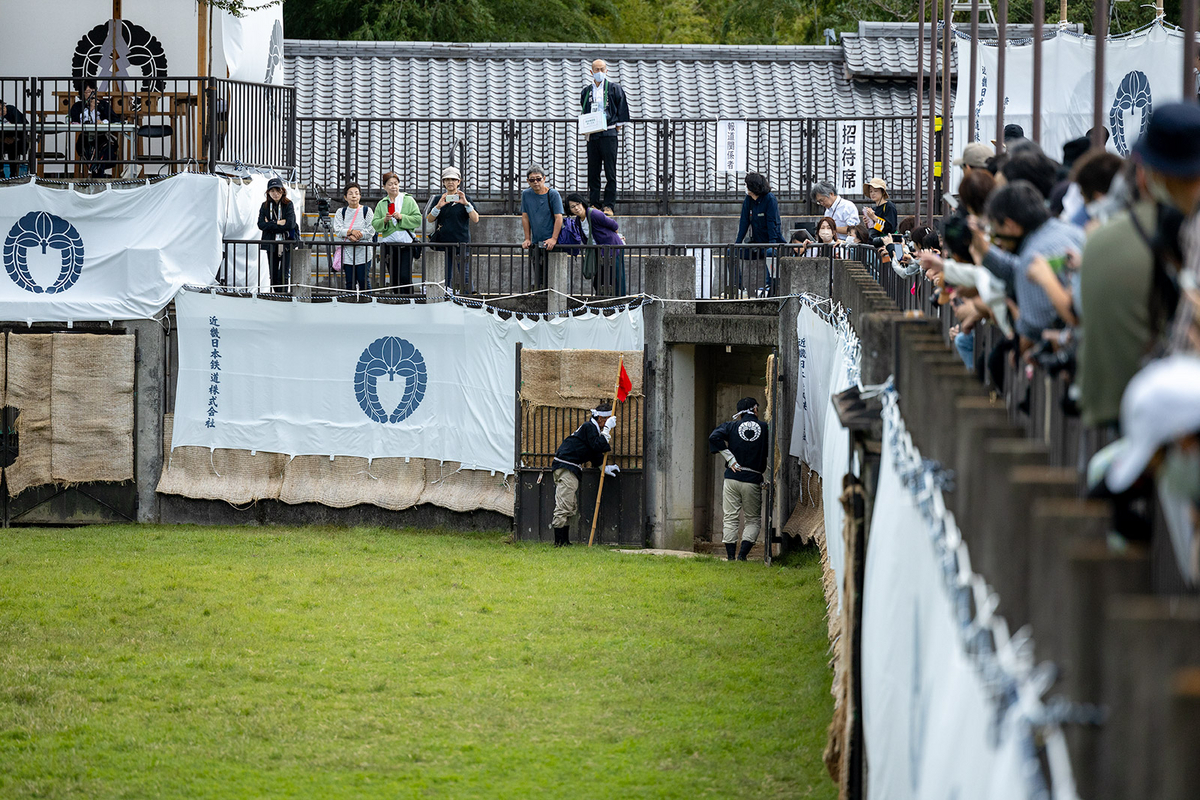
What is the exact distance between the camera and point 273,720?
962cm

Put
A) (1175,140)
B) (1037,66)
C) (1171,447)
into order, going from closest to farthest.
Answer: (1171,447), (1175,140), (1037,66)

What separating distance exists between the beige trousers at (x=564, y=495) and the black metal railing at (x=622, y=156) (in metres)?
6.12

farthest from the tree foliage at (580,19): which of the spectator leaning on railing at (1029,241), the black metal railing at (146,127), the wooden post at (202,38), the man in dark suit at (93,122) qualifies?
the spectator leaning on railing at (1029,241)

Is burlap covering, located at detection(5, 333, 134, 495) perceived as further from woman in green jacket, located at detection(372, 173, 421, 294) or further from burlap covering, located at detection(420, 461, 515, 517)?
burlap covering, located at detection(420, 461, 515, 517)

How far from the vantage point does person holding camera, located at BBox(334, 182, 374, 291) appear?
60.8 feet

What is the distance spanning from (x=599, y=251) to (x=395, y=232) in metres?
2.68

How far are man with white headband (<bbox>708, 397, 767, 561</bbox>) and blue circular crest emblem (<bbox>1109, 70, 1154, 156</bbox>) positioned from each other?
509 centimetres

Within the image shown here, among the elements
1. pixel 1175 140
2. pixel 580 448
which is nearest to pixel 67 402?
pixel 580 448

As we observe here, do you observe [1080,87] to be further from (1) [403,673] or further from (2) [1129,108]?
(1) [403,673]

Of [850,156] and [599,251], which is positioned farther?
[850,156]

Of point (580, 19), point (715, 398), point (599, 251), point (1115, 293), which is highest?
point (580, 19)

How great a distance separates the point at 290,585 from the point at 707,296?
281 inches

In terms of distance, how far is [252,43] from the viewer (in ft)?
67.5

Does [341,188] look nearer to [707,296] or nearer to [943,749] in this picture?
[707,296]
